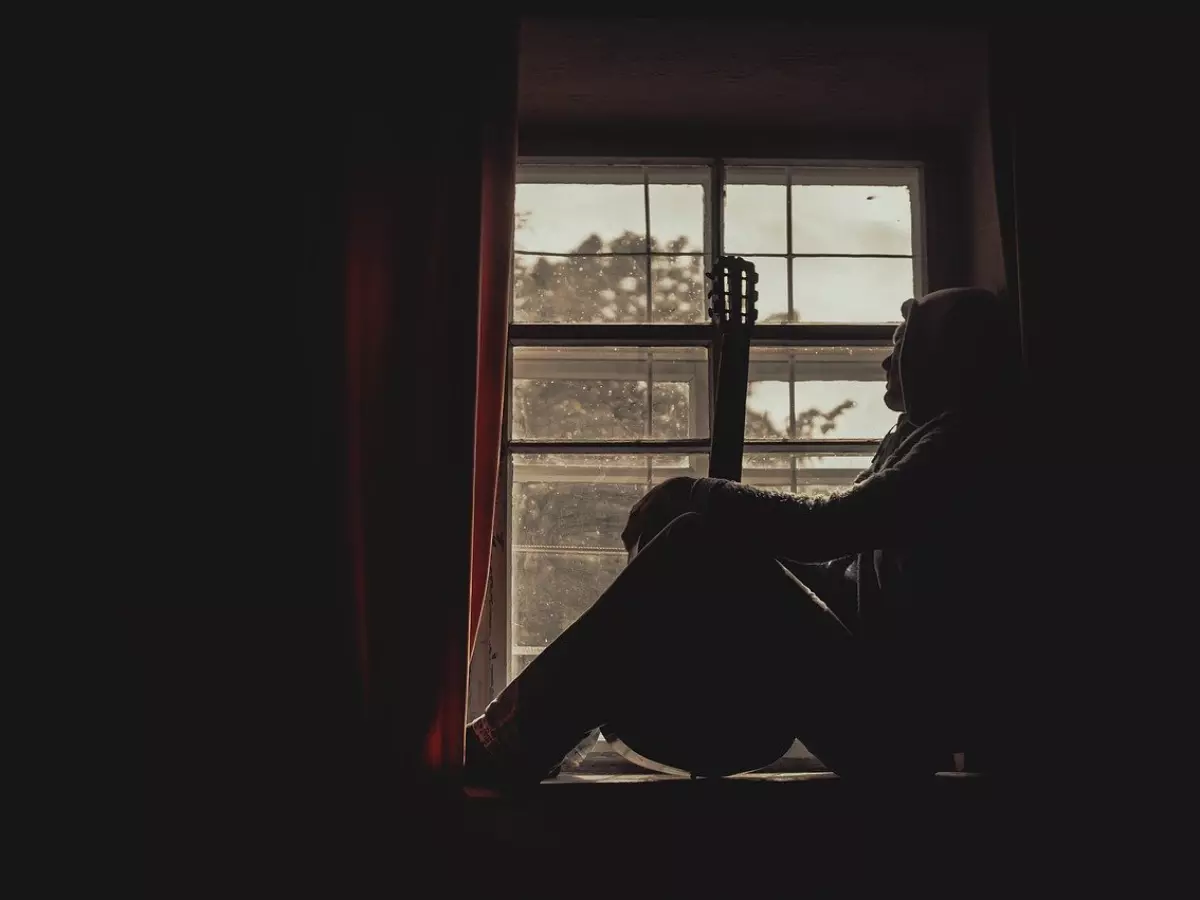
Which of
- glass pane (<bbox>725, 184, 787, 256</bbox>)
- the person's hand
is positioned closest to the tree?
glass pane (<bbox>725, 184, 787, 256</bbox>)

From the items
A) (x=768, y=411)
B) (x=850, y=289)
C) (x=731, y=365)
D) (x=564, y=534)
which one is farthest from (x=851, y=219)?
(x=564, y=534)

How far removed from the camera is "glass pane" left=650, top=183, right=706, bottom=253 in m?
2.20

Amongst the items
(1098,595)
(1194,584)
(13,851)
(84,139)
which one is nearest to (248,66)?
(84,139)

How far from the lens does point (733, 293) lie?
1.77 m

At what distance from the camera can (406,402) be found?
1.59 metres

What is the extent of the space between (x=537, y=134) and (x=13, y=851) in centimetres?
163

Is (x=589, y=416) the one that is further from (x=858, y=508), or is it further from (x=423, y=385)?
(x=858, y=508)

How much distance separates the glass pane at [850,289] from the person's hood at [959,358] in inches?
24.0

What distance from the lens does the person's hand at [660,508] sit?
158 cm

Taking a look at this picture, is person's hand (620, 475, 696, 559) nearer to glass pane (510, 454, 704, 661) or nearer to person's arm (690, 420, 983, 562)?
person's arm (690, 420, 983, 562)

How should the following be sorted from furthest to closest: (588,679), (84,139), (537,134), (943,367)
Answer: (537,134) → (84,139) → (943,367) → (588,679)

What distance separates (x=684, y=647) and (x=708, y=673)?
0.17 ft

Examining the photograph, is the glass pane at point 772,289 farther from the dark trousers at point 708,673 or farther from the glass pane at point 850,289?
the dark trousers at point 708,673

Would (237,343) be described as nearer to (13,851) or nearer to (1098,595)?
(13,851)
